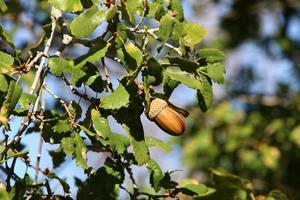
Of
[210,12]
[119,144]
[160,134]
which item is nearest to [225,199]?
[119,144]

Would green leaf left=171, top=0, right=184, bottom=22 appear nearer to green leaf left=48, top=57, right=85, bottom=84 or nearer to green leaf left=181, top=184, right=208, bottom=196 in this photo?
green leaf left=48, top=57, right=85, bottom=84

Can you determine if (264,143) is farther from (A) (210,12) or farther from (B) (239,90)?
(A) (210,12)

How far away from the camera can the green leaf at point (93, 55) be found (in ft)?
4.95

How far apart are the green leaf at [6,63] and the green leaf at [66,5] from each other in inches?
5.6

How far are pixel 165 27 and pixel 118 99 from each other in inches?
8.1

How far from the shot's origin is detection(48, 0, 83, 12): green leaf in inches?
60.0

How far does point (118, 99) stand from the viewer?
1.48 meters

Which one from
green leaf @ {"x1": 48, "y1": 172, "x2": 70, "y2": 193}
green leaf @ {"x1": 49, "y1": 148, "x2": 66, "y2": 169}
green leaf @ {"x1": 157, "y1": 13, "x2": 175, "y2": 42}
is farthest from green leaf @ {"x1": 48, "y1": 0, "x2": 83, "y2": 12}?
green leaf @ {"x1": 49, "y1": 148, "x2": 66, "y2": 169}

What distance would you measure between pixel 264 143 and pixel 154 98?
2602mm

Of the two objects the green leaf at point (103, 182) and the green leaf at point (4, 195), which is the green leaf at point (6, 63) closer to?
the green leaf at point (4, 195)

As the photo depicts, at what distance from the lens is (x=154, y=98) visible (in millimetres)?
1548

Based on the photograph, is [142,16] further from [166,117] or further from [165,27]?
[166,117]

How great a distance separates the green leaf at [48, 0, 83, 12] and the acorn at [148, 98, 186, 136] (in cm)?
25

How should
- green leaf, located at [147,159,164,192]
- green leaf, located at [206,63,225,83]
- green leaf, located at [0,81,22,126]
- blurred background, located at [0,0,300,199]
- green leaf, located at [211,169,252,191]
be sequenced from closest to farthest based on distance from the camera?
green leaf, located at [0,81,22,126], green leaf, located at [206,63,225,83], green leaf, located at [147,159,164,192], green leaf, located at [211,169,252,191], blurred background, located at [0,0,300,199]
